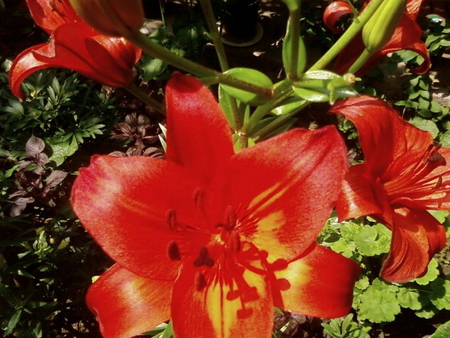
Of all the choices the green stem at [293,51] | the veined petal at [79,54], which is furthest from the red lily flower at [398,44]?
the veined petal at [79,54]

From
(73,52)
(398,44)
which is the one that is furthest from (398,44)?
(73,52)

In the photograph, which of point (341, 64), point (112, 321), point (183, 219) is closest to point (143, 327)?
point (112, 321)

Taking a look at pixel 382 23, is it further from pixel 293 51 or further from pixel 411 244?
pixel 411 244

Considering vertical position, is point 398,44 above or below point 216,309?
above

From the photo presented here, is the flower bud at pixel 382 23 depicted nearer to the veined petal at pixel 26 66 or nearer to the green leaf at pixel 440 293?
the veined petal at pixel 26 66

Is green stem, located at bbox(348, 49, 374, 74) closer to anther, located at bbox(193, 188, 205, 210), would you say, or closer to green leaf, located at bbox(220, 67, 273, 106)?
green leaf, located at bbox(220, 67, 273, 106)

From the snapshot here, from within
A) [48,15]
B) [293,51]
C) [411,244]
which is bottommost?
[411,244]
